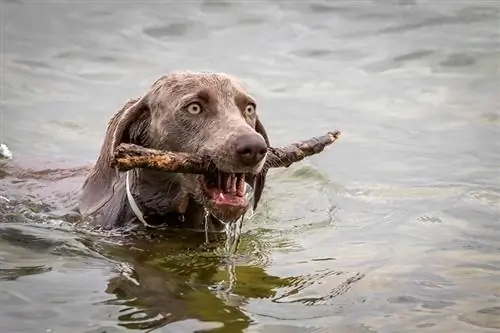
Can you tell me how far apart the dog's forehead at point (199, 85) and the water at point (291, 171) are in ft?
3.06

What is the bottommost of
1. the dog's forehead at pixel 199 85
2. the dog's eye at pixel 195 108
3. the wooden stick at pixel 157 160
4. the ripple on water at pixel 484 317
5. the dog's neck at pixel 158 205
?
the ripple on water at pixel 484 317

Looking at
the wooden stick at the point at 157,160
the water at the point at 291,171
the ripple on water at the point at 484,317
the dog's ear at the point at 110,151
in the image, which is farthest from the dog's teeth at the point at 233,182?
the ripple on water at the point at 484,317

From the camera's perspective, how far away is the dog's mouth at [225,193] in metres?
5.42

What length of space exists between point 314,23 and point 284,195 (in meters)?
6.49

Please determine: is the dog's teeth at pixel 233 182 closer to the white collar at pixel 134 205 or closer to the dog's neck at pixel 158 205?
the dog's neck at pixel 158 205

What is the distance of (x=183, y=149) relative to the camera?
234 inches

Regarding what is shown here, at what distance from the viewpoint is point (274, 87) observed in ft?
37.3

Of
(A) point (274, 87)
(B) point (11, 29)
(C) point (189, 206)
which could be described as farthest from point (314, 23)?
(C) point (189, 206)

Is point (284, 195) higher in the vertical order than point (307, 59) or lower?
lower

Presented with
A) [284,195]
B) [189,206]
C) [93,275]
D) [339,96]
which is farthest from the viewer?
[339,96]

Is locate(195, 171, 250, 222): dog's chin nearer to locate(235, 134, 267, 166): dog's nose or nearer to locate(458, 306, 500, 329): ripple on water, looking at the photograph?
locate(235, 134, 267, 166): dog's nose

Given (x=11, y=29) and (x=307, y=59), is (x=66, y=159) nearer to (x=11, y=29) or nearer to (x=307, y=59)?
(x=307, y=59)

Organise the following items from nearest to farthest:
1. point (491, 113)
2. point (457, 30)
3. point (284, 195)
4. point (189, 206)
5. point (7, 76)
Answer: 1. point (189, 206)
2. point (284, 195)
3. point (491, 113)
4. point (7, 76)
5. point (457, 30)

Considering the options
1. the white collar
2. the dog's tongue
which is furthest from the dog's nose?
the white collar
